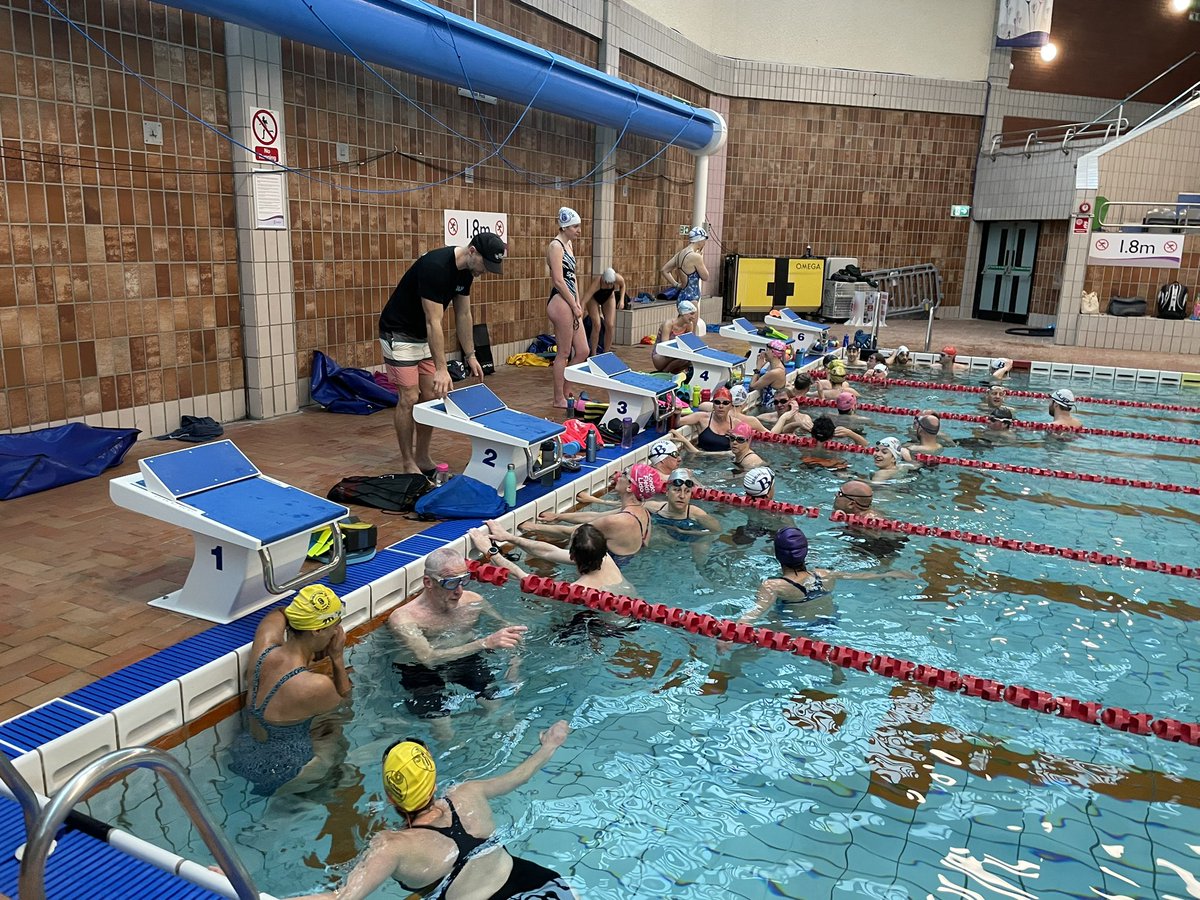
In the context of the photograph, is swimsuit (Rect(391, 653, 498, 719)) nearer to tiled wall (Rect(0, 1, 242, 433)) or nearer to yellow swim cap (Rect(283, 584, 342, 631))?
yellow swim cap (Rect(283, 584, 342, 631))

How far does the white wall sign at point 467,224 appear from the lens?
9.45 metres

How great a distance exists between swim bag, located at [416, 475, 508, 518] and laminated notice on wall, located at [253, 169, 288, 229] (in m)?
3.06

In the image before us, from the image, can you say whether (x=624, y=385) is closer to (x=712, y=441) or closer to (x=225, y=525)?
(x=712, y=441)

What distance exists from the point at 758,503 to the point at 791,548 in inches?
63.1

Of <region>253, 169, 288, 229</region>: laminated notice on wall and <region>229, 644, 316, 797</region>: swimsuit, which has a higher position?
<region>253, 169, 288, 229</region>: laminated notice on wall

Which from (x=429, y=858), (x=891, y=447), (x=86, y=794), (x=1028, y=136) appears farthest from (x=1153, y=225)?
(x=86, y=794)

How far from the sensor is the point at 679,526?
221 inches

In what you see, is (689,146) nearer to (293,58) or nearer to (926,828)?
(293,58)

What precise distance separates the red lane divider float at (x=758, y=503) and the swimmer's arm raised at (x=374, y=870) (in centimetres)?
369

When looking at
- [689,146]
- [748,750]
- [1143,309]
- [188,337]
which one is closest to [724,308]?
[689,146]

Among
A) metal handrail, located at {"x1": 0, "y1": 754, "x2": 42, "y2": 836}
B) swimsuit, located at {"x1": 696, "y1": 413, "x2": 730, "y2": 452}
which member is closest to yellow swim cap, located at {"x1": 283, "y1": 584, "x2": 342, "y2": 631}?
metal handrail, located at {"x1": 0, "y1": 754, "x2": 42, "y2": 836}

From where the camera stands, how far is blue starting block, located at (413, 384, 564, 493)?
5.30m

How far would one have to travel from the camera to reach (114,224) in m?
5.88

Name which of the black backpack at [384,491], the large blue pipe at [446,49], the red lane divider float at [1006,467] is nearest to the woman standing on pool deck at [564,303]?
the large blue pipe at [446,49]
